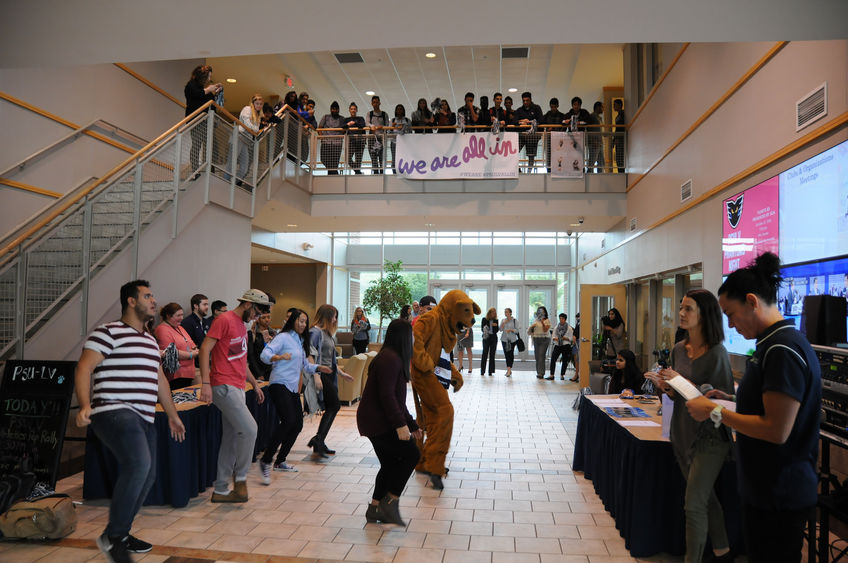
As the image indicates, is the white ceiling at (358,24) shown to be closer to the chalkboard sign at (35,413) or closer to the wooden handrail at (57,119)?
the chalkboard sign at (35,413)

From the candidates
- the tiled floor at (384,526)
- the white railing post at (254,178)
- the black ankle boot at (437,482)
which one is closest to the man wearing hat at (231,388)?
the tiled floor at (384,526)

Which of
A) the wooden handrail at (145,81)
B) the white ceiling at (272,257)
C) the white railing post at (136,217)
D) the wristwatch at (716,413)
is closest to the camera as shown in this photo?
the wristwatch at (716,413)

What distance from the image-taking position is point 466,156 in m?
11.9

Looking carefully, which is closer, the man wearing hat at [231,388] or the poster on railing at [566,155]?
the man wearing hat at [231,388]

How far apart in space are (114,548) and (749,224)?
5.92 metres

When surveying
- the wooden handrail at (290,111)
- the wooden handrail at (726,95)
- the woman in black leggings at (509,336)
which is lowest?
the woman in black leggings at (509,336)

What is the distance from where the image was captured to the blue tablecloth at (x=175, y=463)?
4.68 m

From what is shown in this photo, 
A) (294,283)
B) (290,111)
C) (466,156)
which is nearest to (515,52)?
(466,156)

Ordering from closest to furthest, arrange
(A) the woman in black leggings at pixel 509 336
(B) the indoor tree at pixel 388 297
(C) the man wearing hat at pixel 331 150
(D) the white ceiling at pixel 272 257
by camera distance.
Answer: (C) the man wearing hat at pixel 331 150
(A) the woman in black leggings at pixel 509 336
(D) the white ceiling at pixel 272 257
(B) the indoor tree at pixel 388 297

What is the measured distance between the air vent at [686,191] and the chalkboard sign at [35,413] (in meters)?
7.22

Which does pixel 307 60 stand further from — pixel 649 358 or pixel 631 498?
pixel 631 498

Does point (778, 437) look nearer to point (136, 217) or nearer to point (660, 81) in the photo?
point (136, 217)

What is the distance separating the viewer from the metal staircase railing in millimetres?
5207

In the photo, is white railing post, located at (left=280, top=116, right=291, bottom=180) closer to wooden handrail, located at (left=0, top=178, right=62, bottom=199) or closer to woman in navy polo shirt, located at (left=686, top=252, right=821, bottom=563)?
wooden handrail, located at (left=0, top=178, right=62, bottom=199)
